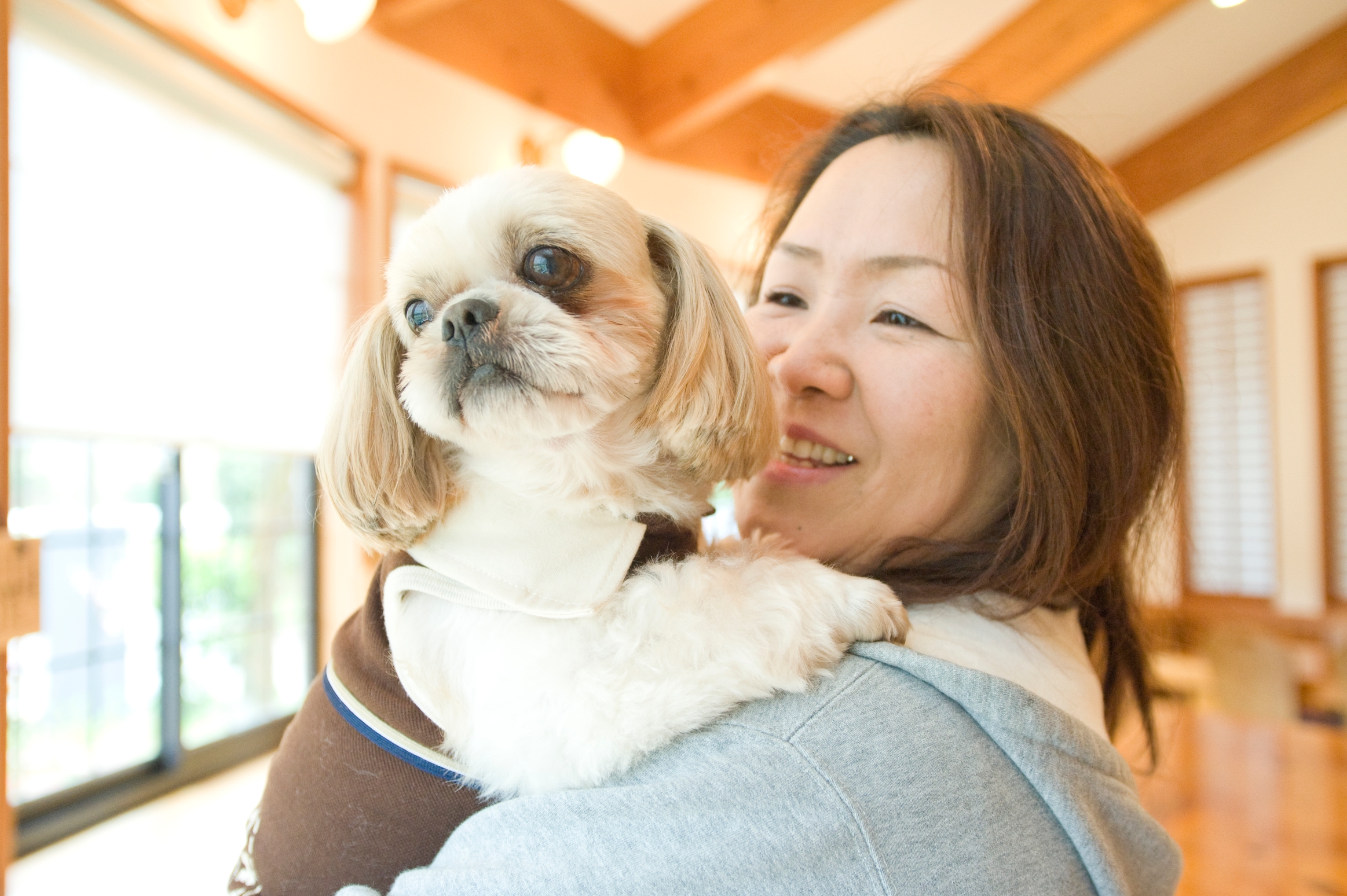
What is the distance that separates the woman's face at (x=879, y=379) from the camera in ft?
3.90

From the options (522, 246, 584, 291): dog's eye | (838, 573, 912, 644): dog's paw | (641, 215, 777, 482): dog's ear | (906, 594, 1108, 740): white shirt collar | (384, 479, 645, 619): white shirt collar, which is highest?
(522, 246, 584, 291): dog's eye

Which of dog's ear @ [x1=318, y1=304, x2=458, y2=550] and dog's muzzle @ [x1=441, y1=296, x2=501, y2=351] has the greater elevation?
dog's muzzle @ [x1=441, y1=296, x2=501, y2=351]

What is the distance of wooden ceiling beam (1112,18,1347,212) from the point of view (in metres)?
6.20

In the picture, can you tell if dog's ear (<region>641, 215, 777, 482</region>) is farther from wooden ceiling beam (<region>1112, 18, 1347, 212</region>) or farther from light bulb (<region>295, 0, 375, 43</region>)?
wooden ceiling beam (<region>1112, 18, 1347, 212</region>)

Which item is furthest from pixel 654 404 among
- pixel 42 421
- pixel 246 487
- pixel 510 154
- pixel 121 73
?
pixel 510 154

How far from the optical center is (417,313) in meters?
1.21

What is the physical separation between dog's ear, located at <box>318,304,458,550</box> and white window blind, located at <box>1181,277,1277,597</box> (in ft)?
23.2

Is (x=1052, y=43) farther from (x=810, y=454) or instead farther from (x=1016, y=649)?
(x=1016, y=649)

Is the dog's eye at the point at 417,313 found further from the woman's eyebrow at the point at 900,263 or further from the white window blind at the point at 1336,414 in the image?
the white window blind at the point at 1336,414

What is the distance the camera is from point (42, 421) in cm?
267

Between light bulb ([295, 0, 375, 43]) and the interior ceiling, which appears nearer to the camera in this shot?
light bulb ([295, 0, 375, 43])

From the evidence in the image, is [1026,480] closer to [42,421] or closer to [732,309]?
[732,309]

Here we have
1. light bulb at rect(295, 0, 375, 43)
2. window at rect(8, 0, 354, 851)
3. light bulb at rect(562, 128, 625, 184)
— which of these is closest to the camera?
window at rect(8, 0, 354, 851)

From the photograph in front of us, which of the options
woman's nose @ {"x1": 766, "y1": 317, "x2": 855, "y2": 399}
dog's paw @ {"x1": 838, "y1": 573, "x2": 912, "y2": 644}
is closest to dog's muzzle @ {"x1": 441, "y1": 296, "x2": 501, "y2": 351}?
woman's nose @ {"x1": 766, "y1": 317, "x2": 855, "y2": 399}
